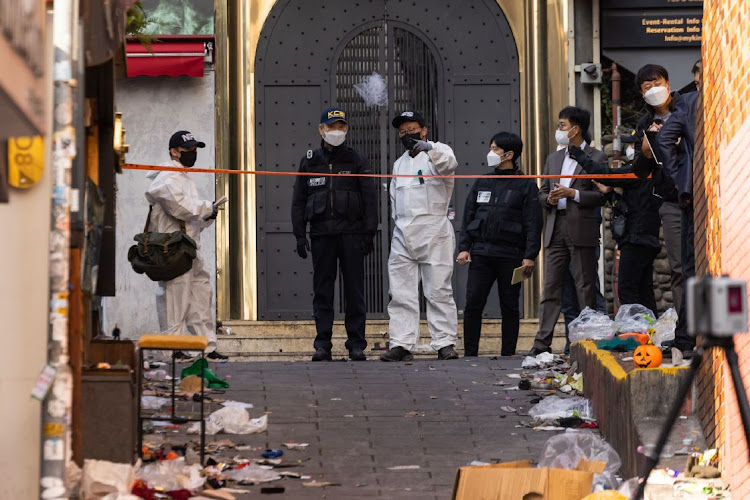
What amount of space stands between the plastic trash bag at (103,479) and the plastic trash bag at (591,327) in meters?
5.05

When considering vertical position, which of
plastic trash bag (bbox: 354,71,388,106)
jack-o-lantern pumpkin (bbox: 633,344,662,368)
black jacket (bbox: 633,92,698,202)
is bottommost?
jack-o-lantern pumpkin (bbox: 633,344,662,368)

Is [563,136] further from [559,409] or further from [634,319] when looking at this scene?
[559,409]

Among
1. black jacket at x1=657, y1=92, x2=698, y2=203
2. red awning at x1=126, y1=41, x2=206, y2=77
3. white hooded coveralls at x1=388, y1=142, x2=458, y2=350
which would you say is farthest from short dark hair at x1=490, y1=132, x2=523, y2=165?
black jacket at x1=657, y1=92, x2=698, y2=203

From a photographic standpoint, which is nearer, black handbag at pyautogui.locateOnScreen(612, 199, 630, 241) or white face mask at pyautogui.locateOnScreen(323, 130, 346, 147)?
black handbag at pyautogui.locateOnScreen(612, 199, 630, 241)

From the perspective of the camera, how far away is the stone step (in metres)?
15.9

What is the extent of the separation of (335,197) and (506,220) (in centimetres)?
152

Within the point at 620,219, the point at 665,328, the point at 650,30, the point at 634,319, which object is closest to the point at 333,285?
the point at 620,219

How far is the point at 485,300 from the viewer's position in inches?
544

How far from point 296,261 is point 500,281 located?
3.86 m

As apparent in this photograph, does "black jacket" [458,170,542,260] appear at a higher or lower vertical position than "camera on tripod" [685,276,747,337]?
higher

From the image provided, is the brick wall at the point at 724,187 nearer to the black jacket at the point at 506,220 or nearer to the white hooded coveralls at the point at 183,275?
the black jacket at the point at 506,220

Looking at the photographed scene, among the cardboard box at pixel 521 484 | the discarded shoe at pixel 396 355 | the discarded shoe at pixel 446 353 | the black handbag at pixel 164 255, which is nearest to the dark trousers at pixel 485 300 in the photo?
the discarded shoe at pixel 446 353

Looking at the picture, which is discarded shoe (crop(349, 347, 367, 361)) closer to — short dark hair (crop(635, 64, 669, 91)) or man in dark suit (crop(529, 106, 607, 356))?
man in dark suit (crop(529, 106, 607, 356))

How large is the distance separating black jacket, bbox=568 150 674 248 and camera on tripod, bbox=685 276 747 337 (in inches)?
276
